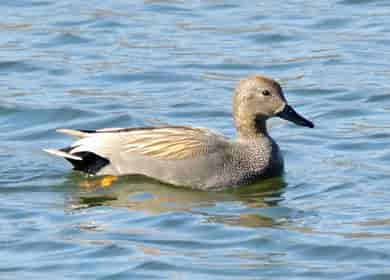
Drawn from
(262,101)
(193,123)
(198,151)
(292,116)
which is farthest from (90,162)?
(193,123)

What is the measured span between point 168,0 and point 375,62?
3850 millimetres

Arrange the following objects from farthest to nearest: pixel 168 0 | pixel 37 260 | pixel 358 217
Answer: pixel 168 0
pixel 358 217
pixel 37 260

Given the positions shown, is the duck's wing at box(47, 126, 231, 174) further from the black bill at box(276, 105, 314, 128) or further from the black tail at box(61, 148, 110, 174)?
the black bill at box(276, 105, 314, 128)

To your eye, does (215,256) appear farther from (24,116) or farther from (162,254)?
(24,116)

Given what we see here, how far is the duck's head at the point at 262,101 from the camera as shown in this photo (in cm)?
1309

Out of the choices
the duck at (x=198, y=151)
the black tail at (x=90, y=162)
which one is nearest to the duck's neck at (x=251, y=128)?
the duck at (x=198, y=151)

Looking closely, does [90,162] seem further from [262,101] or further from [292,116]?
[292,116]

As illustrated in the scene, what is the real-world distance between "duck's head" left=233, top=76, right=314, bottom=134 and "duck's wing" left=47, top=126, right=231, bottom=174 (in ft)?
1.10

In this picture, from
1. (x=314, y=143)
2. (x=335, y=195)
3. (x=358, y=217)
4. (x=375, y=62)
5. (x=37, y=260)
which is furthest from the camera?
(x=375, y=62)

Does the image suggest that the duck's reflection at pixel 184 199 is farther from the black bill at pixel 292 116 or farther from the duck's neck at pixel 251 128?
the black bill at pixel 292 116

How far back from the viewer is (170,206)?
12250 mm

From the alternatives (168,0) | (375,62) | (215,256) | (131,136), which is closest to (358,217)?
(215,256)

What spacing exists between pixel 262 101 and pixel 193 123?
6.74 feet

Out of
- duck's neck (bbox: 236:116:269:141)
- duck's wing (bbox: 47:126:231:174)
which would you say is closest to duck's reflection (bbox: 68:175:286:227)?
duck's wing (bbox: 47:126:231:174)
